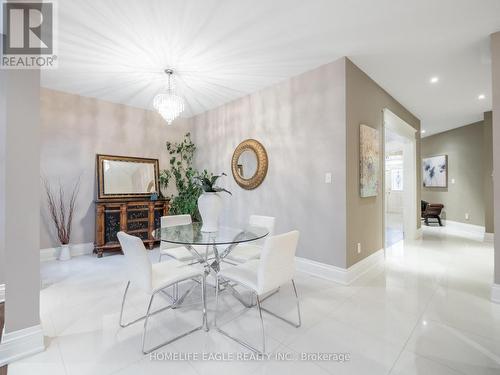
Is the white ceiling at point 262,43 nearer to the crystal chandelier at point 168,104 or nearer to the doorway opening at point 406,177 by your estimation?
the crystal chandelier at point 168,104

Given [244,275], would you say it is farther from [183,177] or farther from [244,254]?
[183,177]

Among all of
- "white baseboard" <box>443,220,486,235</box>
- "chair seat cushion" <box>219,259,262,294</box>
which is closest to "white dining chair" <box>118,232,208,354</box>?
"chair seat cushion" <box>219,259,262,294</box>

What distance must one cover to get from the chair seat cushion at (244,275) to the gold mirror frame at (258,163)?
6.12ft

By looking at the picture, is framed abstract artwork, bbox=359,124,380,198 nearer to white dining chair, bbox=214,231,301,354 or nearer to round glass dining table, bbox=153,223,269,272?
round glass dining table, bbox=153,223,269,272

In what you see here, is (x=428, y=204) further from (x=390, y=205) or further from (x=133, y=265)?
(x=133, y=265)

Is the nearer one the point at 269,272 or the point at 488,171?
the point at 269,272

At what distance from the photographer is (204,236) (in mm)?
2186

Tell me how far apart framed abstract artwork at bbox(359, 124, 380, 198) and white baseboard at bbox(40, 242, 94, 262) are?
14.2ft

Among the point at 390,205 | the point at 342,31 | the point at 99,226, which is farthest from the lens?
the point at 390,205

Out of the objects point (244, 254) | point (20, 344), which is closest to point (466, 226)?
point (244, 254)

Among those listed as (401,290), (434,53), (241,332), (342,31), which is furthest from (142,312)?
(434,53)

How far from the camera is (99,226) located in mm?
3848

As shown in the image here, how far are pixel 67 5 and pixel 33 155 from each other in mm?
1312

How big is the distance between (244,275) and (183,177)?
3.72 m
